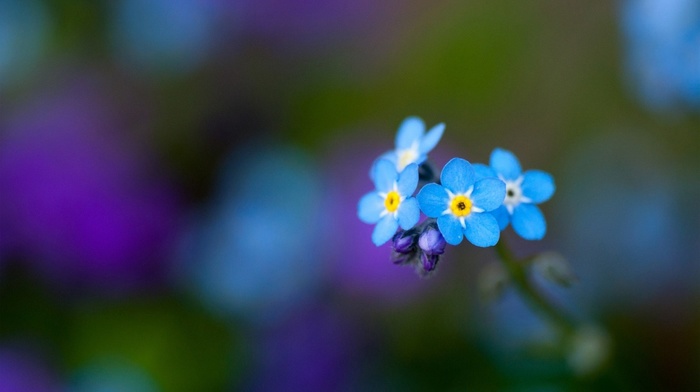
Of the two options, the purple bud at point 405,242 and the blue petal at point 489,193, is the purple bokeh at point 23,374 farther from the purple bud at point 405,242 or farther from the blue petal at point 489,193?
the blue petal at point 489,193

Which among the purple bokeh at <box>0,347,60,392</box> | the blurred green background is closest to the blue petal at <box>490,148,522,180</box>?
the blurred green background

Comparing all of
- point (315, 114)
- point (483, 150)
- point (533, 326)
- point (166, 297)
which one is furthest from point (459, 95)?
point (166, 297)

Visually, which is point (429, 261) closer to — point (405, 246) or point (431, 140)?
point (405, 246)

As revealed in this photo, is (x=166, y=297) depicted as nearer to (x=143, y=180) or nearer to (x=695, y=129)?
(x=143, y=180)

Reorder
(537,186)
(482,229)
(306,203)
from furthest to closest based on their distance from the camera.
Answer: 1. (306,203)
2. (537,186)
3. (482,229)

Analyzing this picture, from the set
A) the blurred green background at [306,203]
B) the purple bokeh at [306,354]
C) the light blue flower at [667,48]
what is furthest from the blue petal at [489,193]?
the purple bokeh at [306,354]

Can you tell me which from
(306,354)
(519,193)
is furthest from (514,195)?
(306,354)
